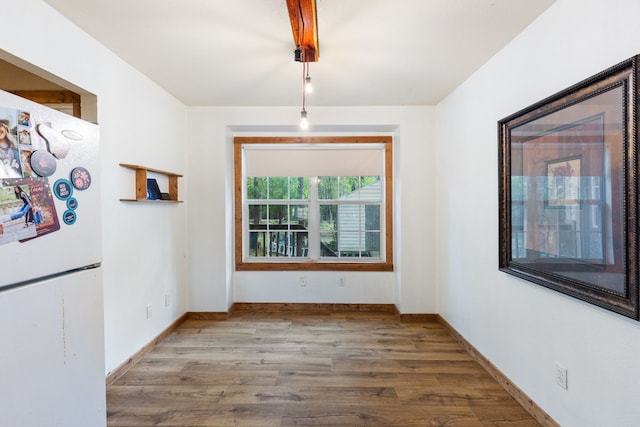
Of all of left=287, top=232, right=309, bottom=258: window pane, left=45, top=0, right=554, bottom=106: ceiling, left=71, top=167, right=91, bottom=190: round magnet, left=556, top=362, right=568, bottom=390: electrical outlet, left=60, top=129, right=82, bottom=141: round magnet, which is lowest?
left=556, top=362, right=568, bottom=390: electrical outlet

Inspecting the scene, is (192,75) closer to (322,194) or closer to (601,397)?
(322,194)

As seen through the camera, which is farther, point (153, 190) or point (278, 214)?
point (278, 214)

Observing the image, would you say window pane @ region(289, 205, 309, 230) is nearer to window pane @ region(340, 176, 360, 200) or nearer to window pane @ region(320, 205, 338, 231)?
window pane @ region(320, 205, 338, 231)

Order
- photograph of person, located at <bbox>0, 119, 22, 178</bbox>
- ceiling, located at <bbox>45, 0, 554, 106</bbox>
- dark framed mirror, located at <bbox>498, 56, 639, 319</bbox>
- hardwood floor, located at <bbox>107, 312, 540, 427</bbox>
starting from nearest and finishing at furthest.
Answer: photograph of person, located at <bbox>0, 119, 22, 178</bbox>, dark framed mirror, located at <bbox>498, 56, 639, 319</bbox>, ceiling, located at <bbox>45, 0, 554, 106</bbox>, hardwood floor, located at <bbox>107, 312, 540, 427</bbox>

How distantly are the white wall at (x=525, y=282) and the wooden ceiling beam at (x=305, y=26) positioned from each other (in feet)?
4.68

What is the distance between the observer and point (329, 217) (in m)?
4.14

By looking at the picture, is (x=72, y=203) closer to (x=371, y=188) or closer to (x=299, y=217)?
(x=299, y=217)

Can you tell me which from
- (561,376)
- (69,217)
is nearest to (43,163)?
(69,217)

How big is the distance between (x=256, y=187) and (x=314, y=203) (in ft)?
2.74

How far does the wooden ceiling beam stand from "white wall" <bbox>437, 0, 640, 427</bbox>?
1.43 meters

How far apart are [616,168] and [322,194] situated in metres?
3.05

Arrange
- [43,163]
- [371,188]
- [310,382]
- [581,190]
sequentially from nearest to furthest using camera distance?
[43,163] < [581,190] < [310,382] < [371,188]

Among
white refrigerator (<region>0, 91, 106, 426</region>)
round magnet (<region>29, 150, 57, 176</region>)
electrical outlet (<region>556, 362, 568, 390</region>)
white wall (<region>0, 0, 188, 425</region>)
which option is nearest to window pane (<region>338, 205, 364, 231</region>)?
white wall (<region>0, 0, 188, 425</region>)

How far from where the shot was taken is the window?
4.03m
